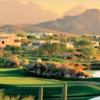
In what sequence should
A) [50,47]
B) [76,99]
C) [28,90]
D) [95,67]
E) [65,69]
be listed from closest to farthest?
[76,99] < [28,90] < [65,69] < [95,67] < [50,47]

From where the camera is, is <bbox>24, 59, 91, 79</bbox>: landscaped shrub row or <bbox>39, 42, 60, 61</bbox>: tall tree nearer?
<bbox>24, 59, 91, 79</bbox>: landscaped shrub row

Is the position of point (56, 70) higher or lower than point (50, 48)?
lower

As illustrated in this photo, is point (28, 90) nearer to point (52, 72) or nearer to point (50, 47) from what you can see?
point (52, 72)

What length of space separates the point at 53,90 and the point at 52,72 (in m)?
14.7

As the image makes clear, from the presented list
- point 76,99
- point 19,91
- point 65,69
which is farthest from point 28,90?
point 65,69

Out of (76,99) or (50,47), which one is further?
(50,47)

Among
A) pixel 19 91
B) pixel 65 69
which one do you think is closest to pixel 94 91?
pixel 19 91

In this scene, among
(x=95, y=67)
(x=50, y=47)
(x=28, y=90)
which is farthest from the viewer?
(x=50, y=47)

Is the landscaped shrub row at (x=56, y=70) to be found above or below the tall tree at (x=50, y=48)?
below

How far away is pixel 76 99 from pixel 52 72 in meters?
16.5

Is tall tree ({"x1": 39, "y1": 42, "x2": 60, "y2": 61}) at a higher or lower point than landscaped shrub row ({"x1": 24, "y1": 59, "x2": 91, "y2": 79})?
higher

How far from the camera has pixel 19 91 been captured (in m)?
24.7

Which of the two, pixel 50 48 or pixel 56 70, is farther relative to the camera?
pixel 50 48

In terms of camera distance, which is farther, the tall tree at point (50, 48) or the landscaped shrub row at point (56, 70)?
the tall tree at point (50, 48)
